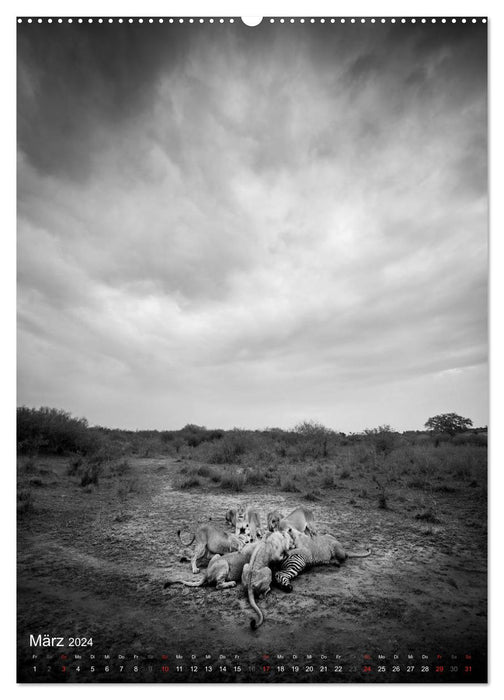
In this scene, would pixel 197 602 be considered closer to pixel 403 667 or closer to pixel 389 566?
pixel 403 667

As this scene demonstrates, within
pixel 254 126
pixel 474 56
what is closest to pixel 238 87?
pixel 254 126

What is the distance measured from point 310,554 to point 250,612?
50.7 inches

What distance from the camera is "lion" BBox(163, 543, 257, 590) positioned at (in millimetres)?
3746

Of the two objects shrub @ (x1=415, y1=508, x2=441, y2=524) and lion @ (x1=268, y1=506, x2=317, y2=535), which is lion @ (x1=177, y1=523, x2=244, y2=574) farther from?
shrub @ (x1=415, y1=508, x2=441, y2=524)

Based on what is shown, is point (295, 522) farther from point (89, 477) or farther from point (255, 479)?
point (89, 477)

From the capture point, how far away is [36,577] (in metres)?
3.96

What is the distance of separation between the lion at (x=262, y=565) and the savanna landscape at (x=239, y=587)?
0.37 ft

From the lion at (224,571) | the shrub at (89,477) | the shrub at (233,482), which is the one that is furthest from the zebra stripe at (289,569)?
the shrub at (89,477)

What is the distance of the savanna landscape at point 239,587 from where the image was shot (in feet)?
9.19

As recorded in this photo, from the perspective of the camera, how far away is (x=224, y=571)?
3.80 meters

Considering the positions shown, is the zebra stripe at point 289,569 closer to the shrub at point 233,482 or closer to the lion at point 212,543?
the lion at point 212,543

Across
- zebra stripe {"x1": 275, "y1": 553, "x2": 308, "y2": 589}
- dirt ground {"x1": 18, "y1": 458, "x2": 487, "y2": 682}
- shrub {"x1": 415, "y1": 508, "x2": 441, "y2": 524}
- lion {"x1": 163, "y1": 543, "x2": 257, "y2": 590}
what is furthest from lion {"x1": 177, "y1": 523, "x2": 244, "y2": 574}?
shrub {"x1": 415, "y1": 508, "x2": 441, "y2": 524}

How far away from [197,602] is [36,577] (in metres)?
2.09

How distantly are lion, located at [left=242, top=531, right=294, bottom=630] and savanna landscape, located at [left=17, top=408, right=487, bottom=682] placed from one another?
114mm
